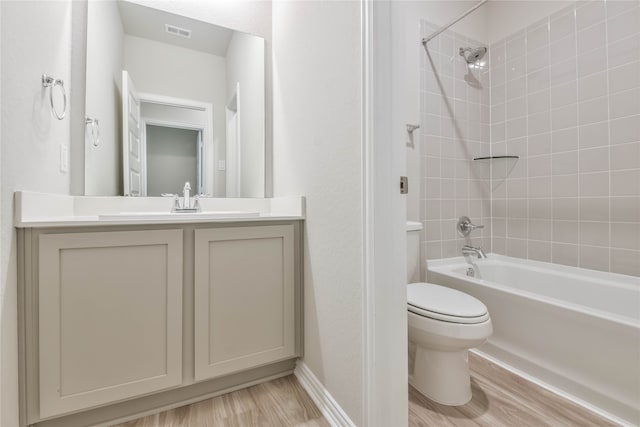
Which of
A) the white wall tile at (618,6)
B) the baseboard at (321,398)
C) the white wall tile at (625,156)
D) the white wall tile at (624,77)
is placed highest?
the white wall tile at (618,6)

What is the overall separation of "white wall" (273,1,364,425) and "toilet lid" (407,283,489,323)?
1.39ft

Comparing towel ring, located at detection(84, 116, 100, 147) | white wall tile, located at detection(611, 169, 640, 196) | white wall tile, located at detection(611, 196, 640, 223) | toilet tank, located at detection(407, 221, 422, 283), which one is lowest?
toilet tank, located at detection(407, 221, 422, 283)

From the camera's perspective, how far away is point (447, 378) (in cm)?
126

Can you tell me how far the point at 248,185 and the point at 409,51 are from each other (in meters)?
1.44

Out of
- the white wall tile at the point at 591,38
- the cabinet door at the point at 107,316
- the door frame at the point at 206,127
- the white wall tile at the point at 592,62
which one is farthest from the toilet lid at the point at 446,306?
the white wall tile at the point at 591,38

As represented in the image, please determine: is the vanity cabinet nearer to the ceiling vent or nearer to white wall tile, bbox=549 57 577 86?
the ceiling vent

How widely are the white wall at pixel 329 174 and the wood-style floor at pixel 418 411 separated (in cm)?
17

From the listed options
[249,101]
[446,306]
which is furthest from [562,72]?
[249,101]

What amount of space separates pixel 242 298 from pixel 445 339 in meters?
0.90

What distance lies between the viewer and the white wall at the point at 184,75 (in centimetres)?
154

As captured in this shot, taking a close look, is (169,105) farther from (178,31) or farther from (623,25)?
(623,25)

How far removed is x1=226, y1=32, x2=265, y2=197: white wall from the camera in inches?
68.7

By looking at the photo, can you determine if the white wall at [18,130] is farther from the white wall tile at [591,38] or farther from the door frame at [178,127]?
the white wall tile at [591,38]

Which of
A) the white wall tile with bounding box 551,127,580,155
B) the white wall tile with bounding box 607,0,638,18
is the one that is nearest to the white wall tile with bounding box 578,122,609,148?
the white wall tile with bounding box 551,127,580,155
